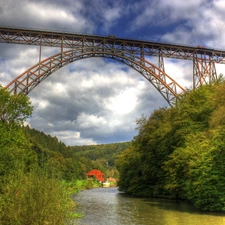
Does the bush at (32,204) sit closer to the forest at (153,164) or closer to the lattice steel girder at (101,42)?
the forest at (153,164)

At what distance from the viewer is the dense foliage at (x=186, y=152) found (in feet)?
70.2

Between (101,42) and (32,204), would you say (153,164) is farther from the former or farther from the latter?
(32,204)

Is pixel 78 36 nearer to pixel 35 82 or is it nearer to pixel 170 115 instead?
pixel 35 82

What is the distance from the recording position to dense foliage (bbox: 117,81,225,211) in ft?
70.2

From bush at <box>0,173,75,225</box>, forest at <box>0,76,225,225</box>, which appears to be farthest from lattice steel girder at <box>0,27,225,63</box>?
bush at <box>0,173,75,225</box>

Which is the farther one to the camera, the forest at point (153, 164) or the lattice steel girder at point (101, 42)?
the lattice steel girder at point (101, 42)

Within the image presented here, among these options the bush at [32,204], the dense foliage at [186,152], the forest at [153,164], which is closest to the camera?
the bush at [32,204]

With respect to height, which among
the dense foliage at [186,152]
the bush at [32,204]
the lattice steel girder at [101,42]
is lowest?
the bush at [32,204]

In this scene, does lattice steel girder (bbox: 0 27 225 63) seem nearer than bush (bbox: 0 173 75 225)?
No

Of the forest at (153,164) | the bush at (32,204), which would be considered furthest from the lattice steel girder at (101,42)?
the bush at (32,204)

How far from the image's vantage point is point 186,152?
24734mm

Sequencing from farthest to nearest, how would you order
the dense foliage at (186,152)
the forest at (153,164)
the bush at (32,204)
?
the dense foliage at (186,152) → the forest at (153,164) → the bush at (32,204)

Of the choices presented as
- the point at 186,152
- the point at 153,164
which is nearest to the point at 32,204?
the point at 186,152

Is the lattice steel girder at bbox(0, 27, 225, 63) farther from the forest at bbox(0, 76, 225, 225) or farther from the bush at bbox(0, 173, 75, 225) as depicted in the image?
the bush at bbox(0, 173, 75, 225)
